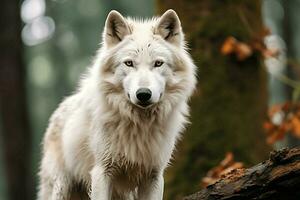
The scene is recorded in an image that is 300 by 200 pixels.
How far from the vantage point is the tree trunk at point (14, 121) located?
1279cm

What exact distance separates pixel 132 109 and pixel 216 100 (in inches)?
122

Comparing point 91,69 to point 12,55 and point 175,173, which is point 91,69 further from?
point 12,55

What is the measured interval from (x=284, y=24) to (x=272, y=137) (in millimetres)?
16208

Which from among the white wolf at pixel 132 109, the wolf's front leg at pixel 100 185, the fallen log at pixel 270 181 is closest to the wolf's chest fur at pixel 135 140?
the white wolf at pixel 132 109

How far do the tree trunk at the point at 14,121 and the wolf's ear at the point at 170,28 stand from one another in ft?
22.0

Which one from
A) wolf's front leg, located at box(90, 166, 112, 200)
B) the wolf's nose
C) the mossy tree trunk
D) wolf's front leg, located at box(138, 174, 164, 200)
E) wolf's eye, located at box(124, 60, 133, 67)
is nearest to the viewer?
the wolf's nose

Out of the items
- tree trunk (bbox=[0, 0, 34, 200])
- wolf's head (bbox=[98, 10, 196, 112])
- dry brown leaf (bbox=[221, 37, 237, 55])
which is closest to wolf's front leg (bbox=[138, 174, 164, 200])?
wolf's head (bbox=[98, 10, 196, 112])

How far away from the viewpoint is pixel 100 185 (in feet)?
21.4

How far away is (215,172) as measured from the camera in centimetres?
837

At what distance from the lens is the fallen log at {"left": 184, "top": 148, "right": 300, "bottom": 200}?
5051 mm

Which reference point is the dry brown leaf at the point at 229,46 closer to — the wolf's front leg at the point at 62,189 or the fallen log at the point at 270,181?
the wolf's front leg at the point at 62,189

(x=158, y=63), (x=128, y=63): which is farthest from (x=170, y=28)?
(x=128, y=63)

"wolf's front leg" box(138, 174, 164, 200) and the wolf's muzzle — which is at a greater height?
the wolf's muzzle

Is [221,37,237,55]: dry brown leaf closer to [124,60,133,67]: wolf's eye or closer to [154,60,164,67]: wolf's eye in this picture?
[154,60,164,67]: wolf's eye
